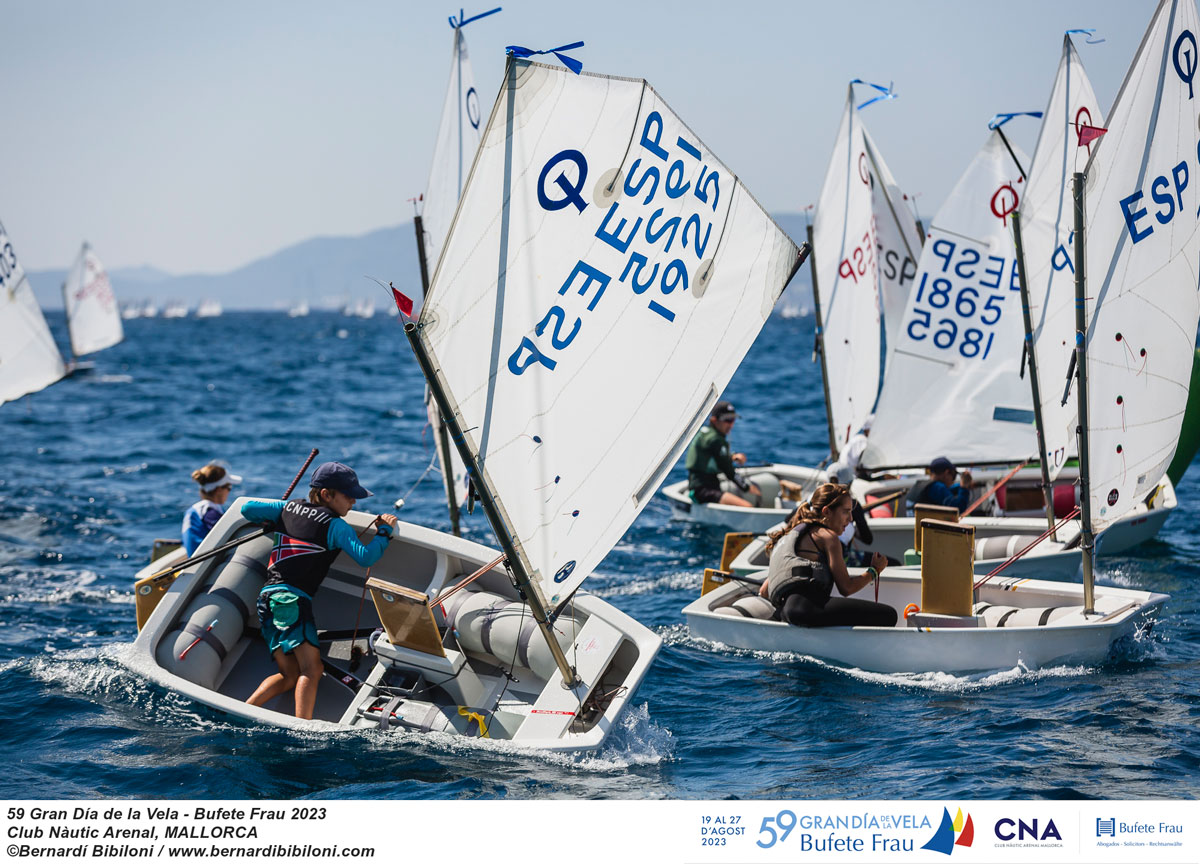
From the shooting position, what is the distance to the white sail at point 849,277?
12820 millimetres

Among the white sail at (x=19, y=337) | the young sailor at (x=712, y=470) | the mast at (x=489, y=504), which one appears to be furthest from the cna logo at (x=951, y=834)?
the white sail at (x=19, y=337)

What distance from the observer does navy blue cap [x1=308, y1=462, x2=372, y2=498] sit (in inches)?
256

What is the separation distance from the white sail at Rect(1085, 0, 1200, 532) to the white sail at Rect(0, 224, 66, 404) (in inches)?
481

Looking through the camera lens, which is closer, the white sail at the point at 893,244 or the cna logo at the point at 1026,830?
the cna logo at the point at 1026,830

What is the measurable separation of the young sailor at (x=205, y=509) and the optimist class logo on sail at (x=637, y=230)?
3.38 meters

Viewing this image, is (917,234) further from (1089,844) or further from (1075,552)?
(1089,844)

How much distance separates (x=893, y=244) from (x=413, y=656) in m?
9.13

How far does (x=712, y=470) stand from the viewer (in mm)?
12930

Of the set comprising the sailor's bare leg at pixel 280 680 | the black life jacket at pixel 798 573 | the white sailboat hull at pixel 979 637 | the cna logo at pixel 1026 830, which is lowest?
the cna logo at pixel 1026 830

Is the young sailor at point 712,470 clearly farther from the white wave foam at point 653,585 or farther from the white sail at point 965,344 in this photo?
the white wave foam at point 653,585

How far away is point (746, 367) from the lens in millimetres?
41844

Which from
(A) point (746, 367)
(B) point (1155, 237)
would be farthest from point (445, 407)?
(A) point (746, 367)

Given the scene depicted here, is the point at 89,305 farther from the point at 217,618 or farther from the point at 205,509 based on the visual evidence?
the point at 217,618

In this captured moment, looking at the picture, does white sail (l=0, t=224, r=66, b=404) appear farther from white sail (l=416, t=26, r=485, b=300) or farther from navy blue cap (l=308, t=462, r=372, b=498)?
navy blue cap (l=308, t=462, r=372, b=498)
